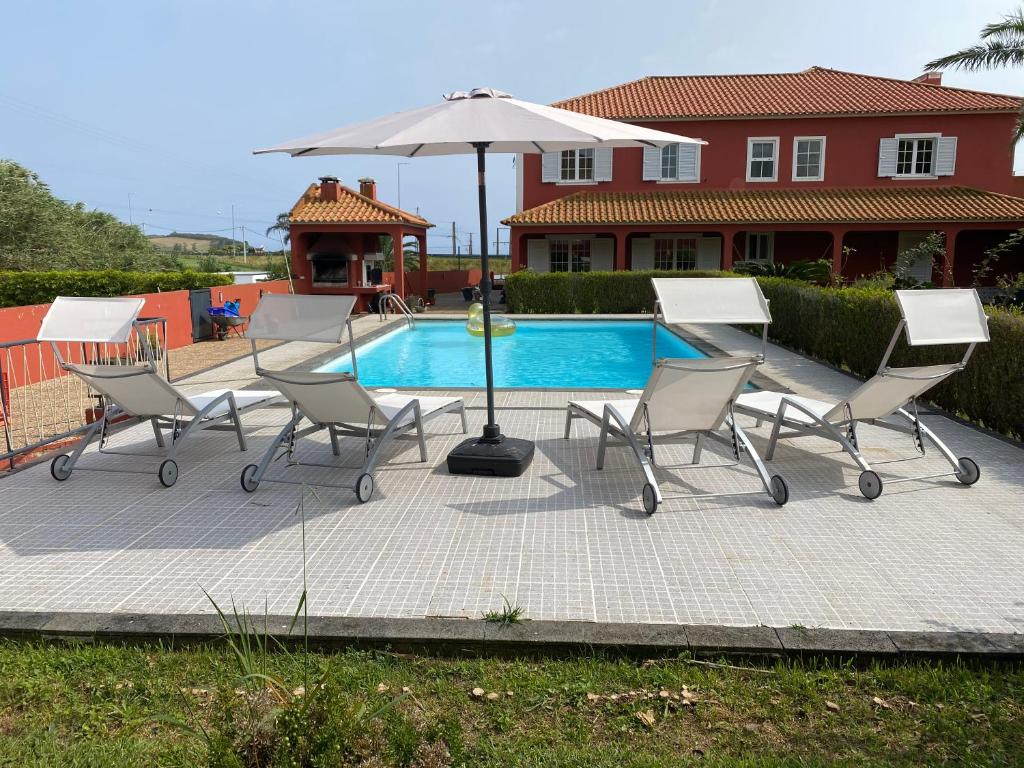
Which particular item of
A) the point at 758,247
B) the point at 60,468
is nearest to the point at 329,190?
the point at 758,247

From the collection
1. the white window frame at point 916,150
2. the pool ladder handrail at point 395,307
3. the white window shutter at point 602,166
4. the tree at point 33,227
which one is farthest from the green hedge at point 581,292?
the tree at point 33,227

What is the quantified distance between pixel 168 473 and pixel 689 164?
71.3 feet

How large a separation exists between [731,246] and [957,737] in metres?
20.9

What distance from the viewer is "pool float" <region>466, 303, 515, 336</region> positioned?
50.3 ft

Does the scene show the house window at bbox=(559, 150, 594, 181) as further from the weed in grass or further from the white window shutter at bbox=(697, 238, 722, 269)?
the weed in grass

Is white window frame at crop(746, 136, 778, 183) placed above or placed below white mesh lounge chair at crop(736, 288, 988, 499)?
above

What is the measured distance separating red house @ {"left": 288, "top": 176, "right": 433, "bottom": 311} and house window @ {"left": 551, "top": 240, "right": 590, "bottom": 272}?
4.58 metres

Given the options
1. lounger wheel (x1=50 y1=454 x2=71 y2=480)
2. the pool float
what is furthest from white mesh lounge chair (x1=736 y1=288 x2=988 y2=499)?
the pool float

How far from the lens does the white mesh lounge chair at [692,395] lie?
4.64 meters

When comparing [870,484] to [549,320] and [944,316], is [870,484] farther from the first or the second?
[549,320]

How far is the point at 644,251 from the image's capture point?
2452cm

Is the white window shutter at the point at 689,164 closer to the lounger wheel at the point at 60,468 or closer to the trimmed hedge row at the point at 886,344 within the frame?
the trimmed hedge row at the point at 886,344

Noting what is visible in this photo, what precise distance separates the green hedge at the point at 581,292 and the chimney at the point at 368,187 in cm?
892

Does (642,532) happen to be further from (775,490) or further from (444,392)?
(444,392)
